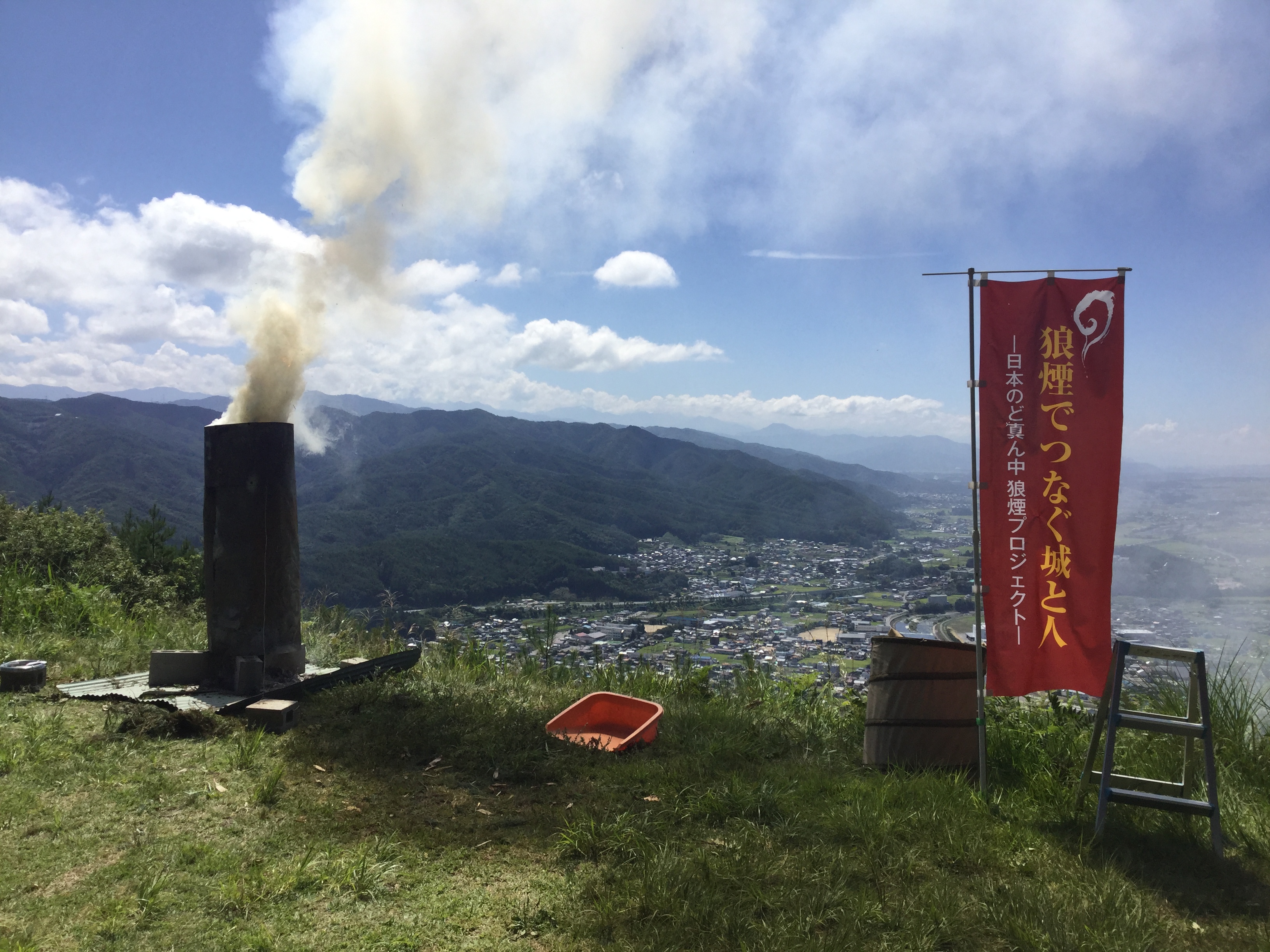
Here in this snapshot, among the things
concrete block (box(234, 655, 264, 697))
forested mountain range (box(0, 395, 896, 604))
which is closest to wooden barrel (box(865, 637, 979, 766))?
concrete block (box(234, 655, 264, 697))

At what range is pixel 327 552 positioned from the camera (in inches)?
1352

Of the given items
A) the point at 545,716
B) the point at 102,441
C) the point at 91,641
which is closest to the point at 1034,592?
the point at 545,716

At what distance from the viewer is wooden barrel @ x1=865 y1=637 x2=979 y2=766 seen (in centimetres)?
487

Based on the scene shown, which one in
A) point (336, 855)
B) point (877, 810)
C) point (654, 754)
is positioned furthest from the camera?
point (654, 754)

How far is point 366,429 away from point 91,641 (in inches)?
3522

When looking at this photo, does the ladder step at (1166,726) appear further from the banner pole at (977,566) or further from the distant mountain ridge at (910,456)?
the distant mountain ridge at (910,456)

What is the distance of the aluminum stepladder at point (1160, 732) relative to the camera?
376 cm

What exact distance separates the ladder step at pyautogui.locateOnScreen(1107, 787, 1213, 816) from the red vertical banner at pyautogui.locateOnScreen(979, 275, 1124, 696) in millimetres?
550

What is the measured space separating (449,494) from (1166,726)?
198 ft

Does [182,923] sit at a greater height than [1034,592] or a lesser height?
lesser

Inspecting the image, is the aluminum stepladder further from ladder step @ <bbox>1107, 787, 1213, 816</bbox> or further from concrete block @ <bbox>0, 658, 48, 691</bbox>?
concrete block @ <bbox>0, 658, 48, 691</bbox>

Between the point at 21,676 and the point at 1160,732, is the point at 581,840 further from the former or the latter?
the point at 21,676

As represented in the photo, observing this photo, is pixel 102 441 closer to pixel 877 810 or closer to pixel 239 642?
pixel 239 642

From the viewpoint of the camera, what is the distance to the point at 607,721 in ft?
19.8
